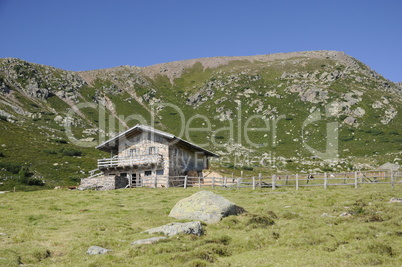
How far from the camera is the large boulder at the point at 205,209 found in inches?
749

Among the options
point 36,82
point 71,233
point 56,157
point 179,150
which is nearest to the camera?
point 71,233

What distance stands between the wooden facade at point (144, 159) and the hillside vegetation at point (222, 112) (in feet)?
32.9

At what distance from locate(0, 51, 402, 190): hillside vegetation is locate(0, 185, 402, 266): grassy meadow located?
107ft

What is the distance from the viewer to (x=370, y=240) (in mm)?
13875

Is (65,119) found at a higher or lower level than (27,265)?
higher

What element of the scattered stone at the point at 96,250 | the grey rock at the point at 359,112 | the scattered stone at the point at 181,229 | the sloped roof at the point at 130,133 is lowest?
the scattered stone at the point at 96,250

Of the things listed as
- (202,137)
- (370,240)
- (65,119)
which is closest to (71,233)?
(370,240)

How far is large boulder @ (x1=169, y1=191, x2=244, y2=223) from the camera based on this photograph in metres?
19.0

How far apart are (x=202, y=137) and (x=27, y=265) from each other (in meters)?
92.2

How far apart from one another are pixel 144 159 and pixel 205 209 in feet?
81.3

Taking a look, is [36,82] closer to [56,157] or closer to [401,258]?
[56,157]

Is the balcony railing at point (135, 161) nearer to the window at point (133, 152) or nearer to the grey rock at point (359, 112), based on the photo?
the window at point (133, 152)

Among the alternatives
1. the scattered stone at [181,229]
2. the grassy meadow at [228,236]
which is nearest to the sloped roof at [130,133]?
the grassy meadow at [228,236]

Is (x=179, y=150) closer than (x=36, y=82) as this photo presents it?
Yes
